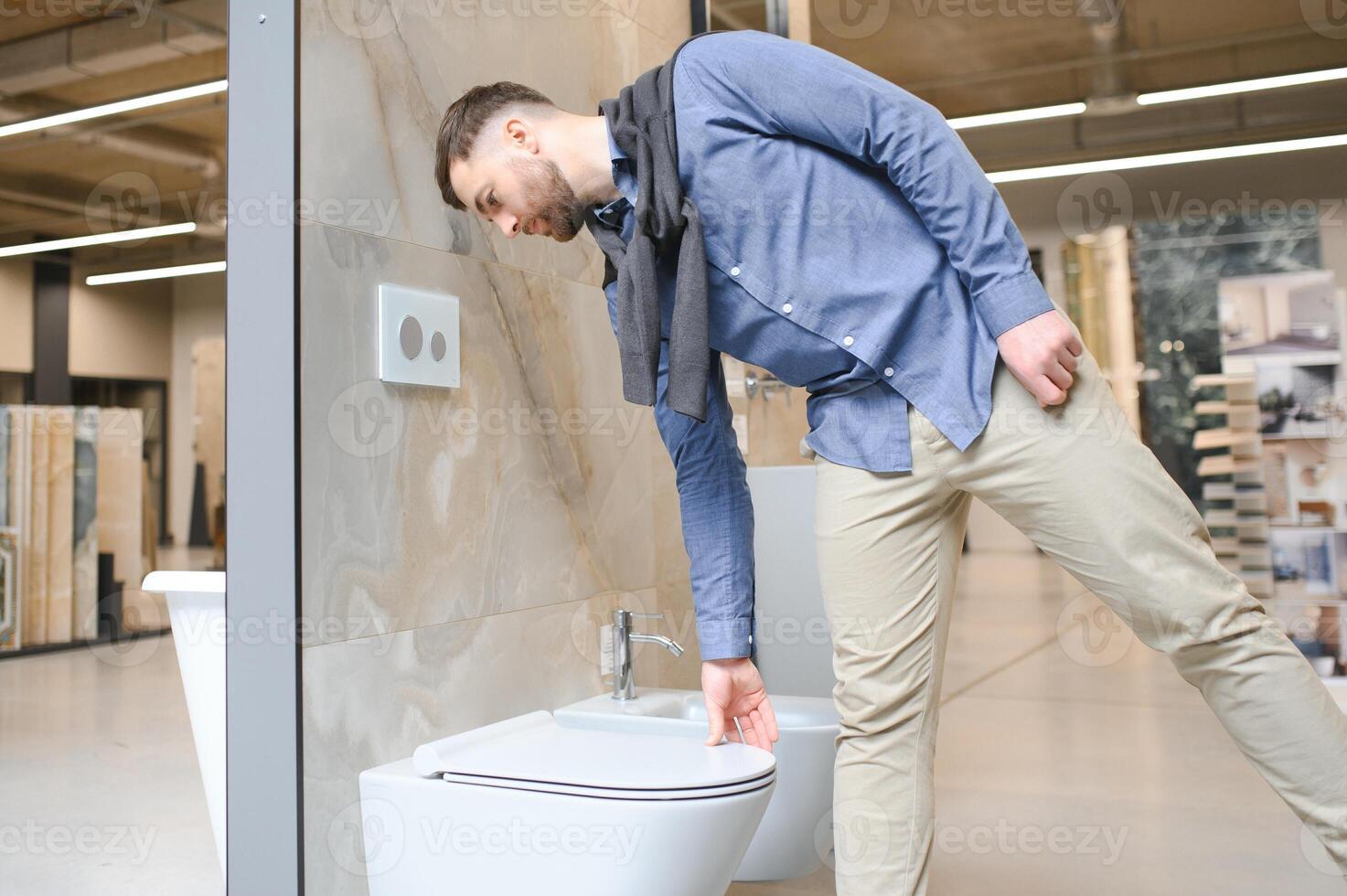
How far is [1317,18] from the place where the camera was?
2736 mm

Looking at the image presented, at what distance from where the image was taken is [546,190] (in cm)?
132

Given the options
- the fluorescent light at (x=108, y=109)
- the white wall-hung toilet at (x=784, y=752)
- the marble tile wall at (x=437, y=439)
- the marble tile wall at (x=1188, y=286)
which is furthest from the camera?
the fluorescent light at (x=108, y=109)

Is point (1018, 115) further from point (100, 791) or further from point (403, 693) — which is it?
point (100, 791)

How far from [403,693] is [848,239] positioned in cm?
89

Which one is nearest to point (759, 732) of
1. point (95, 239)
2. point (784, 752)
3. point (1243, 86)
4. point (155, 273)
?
point (784, 752)

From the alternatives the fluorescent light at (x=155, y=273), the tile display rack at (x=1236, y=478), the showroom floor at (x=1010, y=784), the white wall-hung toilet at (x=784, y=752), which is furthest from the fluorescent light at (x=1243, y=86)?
the fluorescent light at (x=155, y=273)

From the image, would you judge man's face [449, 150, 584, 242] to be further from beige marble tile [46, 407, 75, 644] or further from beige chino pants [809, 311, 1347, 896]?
beige marble tile [46, 407, 75, 644]

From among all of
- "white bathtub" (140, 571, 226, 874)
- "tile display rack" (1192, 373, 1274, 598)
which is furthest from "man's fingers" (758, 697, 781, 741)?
"tile display rack" (1192, 373, 1274, 598)

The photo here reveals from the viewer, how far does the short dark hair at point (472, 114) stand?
4.39ft

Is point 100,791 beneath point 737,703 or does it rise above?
beneath

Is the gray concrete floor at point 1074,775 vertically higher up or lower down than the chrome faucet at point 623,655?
lower down

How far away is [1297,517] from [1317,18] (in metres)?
1.51

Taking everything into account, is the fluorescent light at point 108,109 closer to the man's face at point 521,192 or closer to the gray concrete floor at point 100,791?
the gray concrete floor at point 100,791

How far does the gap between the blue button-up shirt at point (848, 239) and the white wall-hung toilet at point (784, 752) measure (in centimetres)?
62
